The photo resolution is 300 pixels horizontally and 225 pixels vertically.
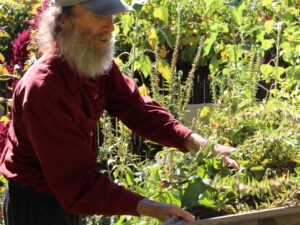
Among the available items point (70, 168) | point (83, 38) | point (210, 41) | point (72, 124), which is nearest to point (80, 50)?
point (83, 38)

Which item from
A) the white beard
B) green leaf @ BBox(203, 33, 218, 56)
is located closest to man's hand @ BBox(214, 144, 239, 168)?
the white beard

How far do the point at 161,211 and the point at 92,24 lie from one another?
75cm

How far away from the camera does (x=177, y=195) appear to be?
2.51m

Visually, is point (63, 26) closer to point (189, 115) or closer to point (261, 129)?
point (261, 129)

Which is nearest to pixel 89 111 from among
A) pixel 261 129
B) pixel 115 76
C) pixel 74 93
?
pixel 74 93

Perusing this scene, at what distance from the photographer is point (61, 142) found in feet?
7.55

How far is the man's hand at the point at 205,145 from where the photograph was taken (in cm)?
262

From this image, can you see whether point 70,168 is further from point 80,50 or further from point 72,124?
point 80,50

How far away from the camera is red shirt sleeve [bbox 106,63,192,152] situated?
285 cm

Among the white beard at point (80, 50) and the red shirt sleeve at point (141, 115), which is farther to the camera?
the red shirt sleeve at point (141, 115)

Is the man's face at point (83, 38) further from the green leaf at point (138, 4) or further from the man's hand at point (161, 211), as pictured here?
the green leaf at point (138, 4)

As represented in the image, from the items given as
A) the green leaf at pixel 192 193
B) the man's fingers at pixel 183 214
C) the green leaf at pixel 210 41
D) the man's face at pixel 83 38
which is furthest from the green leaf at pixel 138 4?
the man's fingers at pixel 183 214

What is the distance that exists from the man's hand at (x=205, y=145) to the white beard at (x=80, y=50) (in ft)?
1.76

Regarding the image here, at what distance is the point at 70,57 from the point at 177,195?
0.65m
